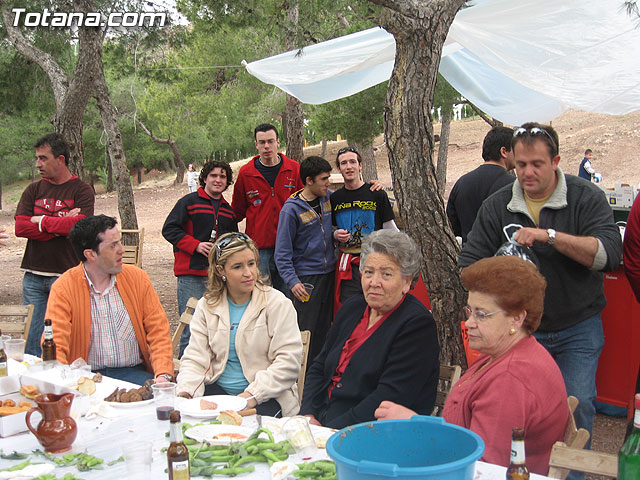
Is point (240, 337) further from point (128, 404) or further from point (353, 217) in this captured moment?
point (353, 217)

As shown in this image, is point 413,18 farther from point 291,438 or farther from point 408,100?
point 291,438

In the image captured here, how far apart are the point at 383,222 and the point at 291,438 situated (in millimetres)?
3171

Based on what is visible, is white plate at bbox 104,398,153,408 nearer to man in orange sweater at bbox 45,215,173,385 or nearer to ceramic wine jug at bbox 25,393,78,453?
ceramic wine jug at bbox 25,393,78,453

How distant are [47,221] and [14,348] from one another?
1.96 metres

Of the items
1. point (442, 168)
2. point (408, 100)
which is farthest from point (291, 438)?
point (442, 168)

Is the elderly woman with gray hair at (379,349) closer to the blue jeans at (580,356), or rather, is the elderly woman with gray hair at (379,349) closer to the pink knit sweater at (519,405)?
the pink knit sweater at (519,405)

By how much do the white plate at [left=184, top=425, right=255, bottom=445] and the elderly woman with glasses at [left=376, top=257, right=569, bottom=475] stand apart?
56cm

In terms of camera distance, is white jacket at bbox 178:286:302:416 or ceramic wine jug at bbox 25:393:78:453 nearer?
ceramic wine jug at bbox 25:393:78:453

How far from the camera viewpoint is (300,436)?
7.29 feet

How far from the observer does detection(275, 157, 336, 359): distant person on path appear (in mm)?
5121

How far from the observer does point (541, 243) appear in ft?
10.3

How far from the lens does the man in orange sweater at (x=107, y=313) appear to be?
3734mm

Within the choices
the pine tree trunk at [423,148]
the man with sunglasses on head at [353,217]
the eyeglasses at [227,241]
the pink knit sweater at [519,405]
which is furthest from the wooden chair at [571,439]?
the man with sunglasses on head at [353,217]

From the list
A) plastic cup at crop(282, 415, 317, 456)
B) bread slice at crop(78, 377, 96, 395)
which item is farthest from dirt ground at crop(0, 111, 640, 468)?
plastic cup at crop(282, 415, 317, 456)
